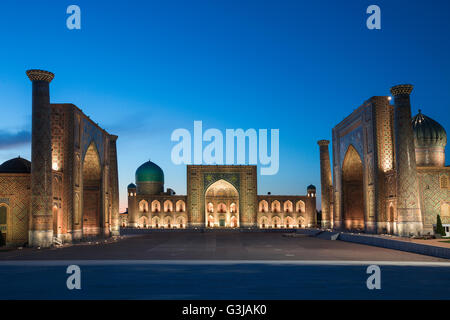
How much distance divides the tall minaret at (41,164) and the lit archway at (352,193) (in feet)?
71.6

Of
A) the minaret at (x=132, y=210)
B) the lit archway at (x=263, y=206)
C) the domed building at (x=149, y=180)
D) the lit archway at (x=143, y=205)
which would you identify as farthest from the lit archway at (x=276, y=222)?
the minaret at (x=132, y=210)

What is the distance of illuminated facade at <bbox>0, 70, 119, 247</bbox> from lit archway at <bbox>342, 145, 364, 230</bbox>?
17.1 metres

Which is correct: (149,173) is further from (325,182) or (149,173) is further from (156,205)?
(325,182)

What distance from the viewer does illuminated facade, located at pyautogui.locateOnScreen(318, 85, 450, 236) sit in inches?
922

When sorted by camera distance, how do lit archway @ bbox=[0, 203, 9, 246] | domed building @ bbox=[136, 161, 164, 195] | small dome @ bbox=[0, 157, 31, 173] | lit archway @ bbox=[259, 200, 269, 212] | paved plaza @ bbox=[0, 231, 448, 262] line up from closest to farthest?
paved plaza @ bbox=[0, 231, 448, 262] → lit archway @ bbox=[0, 203, 9, 246] → small dome @ bbox=[0, 157, 31, 173] → lit archway @ bbox=[259, 200, 269, 212] → domed building @ bbox=[136, 161, 164, 195]

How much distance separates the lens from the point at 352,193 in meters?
34.8

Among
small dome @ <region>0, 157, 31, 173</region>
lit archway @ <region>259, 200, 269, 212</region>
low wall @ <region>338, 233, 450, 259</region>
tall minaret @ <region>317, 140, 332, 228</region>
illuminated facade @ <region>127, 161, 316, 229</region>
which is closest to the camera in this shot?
low wall @ <region>338, 233, 450, 259</region>

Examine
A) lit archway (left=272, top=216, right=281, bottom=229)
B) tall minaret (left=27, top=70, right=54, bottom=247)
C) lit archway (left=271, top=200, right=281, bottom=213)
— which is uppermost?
tall minaret (left=27, top=70, right=54, bottom=247)

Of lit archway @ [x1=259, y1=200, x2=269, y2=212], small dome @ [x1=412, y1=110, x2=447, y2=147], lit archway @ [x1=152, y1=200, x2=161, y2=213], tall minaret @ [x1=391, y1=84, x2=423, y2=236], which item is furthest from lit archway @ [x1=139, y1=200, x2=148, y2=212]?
tall minaret @ [x1=391, y1=84, x2=423, y2=236]

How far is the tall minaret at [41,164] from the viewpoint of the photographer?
64.0 feet

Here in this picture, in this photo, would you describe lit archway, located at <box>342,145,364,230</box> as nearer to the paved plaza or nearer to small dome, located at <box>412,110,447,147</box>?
small dome, located at <box>412,110,447,147</box>
